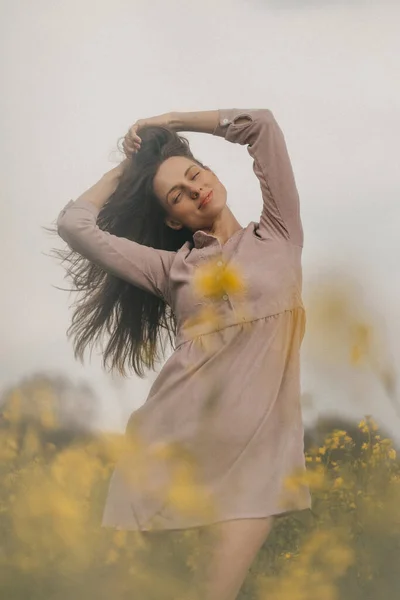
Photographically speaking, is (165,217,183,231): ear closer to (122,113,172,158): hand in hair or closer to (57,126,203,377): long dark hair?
(57,126,203,377): long dark hair

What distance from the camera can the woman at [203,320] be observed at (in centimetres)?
112

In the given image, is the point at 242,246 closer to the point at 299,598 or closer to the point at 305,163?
the point at 305,163

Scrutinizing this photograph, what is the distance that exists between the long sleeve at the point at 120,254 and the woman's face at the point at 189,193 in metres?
0.06

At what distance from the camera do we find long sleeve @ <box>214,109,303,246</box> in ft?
3.89

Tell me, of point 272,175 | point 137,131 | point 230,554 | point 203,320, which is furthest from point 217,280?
point 230,554

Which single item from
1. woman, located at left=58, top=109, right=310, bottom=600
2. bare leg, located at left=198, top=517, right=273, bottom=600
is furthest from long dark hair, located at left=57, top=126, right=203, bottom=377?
bare leg, located at left=198, top=517, right=273, bottom=600

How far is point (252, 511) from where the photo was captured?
1.11 m

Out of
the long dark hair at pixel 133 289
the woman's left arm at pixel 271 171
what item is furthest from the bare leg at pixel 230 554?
the woman's left arm at pixel 271 171

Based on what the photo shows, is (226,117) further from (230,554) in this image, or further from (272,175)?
(230,554)

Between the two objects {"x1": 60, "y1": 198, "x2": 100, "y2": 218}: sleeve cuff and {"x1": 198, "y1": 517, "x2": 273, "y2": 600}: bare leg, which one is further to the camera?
{"x1": 60, "y1": 198, "x2": 100, "y2": 218}: sleeve cuff

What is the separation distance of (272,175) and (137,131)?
23cm

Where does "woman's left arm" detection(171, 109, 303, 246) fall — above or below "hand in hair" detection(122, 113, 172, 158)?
below

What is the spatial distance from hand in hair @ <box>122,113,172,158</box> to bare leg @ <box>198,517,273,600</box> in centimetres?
59

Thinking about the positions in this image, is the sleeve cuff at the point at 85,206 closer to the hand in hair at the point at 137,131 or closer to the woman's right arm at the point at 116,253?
the woman's right arm at the point at 116,253
